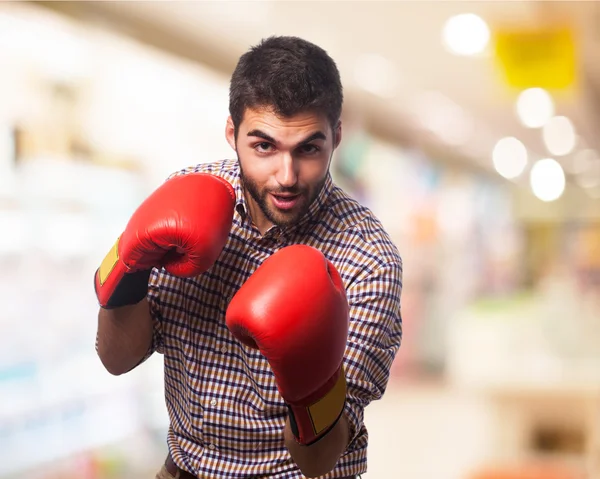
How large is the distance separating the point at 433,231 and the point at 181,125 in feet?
14.9

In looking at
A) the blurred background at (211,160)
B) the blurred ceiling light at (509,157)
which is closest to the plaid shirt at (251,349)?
the blurred background at (211,160)

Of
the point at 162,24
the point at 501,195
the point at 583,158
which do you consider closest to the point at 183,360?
the point at 162,24

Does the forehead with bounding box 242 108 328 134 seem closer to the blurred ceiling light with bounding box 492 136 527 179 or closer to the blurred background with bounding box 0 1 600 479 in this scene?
the blurred background with bounding box 0 1 600 479

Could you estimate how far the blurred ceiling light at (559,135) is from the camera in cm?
842

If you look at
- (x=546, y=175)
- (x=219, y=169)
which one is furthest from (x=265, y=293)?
(x=546, y=175)

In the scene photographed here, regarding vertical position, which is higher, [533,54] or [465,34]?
[465,34]

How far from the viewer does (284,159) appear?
3.13 ft

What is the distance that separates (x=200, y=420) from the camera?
3.50 feet

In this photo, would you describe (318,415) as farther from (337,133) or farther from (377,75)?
(377,75)

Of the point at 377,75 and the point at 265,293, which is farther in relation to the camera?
the point at 377,75

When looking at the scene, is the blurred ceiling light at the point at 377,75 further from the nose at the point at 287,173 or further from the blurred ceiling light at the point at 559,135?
the nose at the point at 287,173

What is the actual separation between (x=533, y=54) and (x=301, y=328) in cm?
436

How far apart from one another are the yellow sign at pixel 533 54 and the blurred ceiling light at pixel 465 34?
152 mm

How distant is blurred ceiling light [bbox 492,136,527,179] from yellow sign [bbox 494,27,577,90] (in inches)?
190
